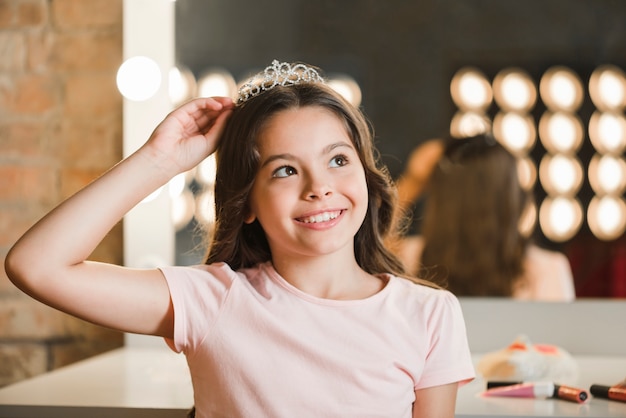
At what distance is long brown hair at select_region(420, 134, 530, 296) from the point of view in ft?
4.62

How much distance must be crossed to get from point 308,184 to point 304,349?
19cm

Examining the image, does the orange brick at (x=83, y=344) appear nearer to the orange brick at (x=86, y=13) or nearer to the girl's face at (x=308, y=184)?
the orange brick at (x=86, y=13)

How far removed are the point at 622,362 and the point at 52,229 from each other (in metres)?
0.96

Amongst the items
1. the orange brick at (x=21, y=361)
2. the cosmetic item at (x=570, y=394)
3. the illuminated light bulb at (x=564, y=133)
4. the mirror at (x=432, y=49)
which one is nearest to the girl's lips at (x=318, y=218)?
the cosmetic item at (x=570, y=394)

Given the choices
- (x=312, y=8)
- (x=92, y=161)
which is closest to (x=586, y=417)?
(x=312, y=8)

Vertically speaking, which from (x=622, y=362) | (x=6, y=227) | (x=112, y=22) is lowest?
(x=622, y=362)

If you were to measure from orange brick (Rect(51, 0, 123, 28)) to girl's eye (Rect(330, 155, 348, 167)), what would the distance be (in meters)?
0.76

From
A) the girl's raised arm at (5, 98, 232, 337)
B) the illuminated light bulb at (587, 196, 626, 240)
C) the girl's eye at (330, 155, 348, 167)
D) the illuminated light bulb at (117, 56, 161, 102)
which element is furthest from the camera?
the illuminated light bulb at (117, 56, 161, 102)

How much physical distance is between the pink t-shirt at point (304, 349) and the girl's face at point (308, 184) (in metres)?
0.07

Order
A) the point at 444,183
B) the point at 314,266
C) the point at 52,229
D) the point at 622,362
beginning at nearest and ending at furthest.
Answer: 1. the point at 52,229
2. the point at 314,266
3. the point at 622,362
4. the point at 444,183

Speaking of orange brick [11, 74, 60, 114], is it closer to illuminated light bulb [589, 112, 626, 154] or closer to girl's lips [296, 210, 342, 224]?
girl's lips [296, 210, 342, 224]

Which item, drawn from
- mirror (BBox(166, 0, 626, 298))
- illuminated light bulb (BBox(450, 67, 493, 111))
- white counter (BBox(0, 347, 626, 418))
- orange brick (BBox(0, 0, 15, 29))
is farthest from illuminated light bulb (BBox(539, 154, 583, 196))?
orange brick (BBox(0, 0, 15, 29))

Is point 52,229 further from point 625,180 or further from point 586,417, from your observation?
point 625,180

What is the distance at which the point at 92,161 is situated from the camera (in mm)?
1520
